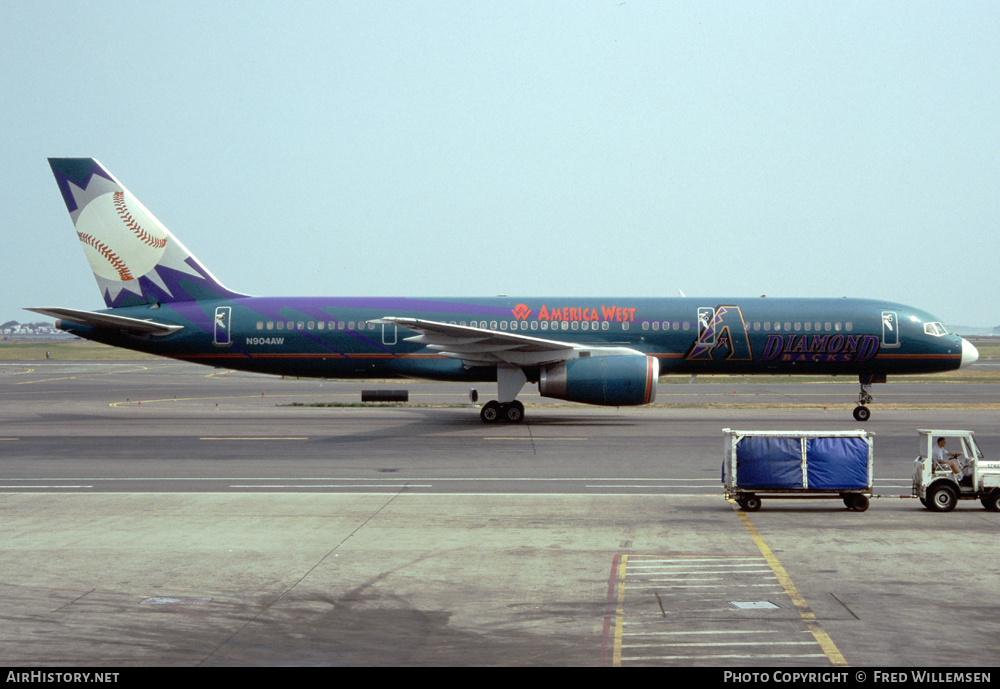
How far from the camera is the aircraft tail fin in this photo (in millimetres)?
37406

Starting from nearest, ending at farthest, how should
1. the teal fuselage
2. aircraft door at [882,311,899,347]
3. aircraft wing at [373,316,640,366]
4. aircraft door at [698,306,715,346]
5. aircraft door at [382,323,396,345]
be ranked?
aircraft wing at [373,316,640,366] < aircraft door at [698,306,715,346] < the teal fuselage < aircraft door at [882,311,899,347] < aircraft door at [382,323,396,345]

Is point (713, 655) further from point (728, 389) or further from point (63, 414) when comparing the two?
point (728, 389)

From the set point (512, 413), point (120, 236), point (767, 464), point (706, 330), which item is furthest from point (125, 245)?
point (767, 464)

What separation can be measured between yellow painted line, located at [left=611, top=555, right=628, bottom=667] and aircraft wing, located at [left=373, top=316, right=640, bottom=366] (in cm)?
1955

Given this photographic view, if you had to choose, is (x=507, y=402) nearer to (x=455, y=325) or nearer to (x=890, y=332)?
(x=455, y=325)

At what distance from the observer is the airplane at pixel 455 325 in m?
35.1

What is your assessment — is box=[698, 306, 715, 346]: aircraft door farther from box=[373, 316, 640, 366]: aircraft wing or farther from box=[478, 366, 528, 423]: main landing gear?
box=[478, 366, 528, 423]: main landing gear

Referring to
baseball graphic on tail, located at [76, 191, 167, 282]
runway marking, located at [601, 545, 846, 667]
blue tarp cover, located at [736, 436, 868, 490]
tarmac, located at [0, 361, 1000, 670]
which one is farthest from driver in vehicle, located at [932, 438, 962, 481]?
baseball graphic on tail, located at [76, 191, 167, 282]

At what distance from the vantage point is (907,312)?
36312mm

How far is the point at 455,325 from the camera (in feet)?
112
